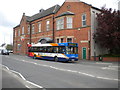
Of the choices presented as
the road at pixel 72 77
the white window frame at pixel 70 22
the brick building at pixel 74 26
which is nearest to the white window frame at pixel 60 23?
the brick building at pixel 74 26

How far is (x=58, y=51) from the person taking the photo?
21.6 metres

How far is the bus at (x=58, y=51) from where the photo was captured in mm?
20375

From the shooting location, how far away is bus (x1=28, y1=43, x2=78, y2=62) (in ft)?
66.8

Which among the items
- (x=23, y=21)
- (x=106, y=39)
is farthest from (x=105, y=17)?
(x=23, y=21)

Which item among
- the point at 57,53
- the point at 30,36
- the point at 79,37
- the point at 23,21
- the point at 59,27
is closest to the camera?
the point at 57,53

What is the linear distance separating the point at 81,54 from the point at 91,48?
236cm

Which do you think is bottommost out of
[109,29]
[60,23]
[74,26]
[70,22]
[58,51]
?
[58,51]

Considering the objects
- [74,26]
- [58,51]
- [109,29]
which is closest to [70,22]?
[74,26]

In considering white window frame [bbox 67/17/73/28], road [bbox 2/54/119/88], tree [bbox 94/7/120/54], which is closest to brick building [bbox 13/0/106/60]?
white window frame [bbox 67/17/73/28]

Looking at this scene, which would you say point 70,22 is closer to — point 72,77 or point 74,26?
point 74,26

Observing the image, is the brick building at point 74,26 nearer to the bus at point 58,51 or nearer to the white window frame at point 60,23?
the white window frame at point 60,23

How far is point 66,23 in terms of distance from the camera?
29312 millimetres

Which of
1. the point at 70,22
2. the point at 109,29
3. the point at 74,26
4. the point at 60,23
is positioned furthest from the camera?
the point at 60,23

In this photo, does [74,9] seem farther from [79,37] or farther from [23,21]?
[23,21]
